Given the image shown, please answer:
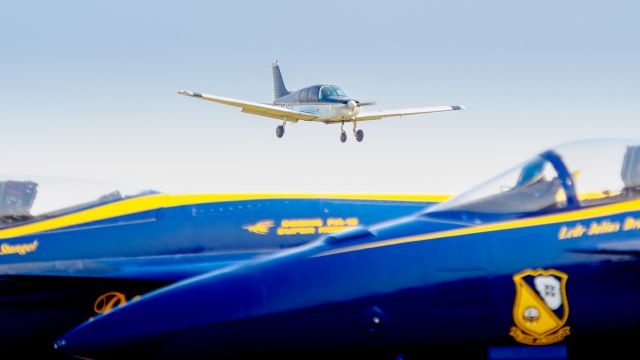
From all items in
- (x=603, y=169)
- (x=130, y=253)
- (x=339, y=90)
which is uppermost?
(x=339, y=90)

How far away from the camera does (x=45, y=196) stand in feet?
32.9

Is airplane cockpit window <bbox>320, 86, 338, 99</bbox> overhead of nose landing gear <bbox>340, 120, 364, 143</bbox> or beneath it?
overhead

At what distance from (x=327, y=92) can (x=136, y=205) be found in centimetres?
4896

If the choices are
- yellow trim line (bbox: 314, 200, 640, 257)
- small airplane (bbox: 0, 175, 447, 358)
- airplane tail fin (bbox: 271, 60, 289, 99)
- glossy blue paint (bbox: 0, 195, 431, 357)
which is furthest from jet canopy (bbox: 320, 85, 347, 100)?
yellow trim line (bbox: 314, 200, 640, 257)

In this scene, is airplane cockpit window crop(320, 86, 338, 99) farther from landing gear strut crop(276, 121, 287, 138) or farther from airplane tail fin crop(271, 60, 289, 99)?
airplane tail fin crop(271, 60, 289, 99)

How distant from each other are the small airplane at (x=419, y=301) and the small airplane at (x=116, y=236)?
3666mm

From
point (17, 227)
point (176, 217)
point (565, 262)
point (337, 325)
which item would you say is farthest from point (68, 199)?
point (565, 262)

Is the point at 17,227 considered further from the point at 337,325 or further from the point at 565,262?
the point at 565,262

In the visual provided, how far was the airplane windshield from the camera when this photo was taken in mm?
9789

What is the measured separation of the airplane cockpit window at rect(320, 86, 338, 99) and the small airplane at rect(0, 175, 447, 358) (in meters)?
47.7

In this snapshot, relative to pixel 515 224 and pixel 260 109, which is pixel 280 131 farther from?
pixel 515 224

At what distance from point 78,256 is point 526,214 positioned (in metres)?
6.25

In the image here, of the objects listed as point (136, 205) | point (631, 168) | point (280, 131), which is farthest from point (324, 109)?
point (631, 168)

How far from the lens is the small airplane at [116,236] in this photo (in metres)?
8.41
